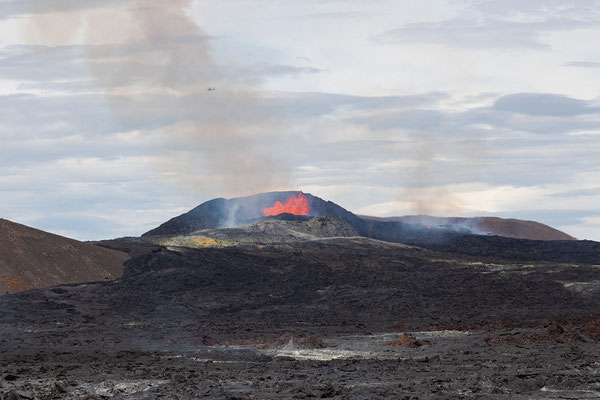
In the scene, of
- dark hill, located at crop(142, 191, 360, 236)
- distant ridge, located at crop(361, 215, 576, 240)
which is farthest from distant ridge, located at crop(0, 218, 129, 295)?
distant ridge, located at crop(361, 215, 576, 240)

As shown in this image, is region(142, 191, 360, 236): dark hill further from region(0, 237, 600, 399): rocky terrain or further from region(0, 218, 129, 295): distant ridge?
region(0, 218, 129, 295): distant ridge

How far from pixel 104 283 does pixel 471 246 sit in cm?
5287

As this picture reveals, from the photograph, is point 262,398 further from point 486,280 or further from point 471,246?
point 471,246

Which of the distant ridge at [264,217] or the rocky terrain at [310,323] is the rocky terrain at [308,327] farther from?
the distant ridge at [264,217]

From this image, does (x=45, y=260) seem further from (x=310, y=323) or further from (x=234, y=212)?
(x=234, y=212)

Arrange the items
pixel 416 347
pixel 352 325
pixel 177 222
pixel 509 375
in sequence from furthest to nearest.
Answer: pixel 177 222 → pixel 352 325 → pixel 416 347 → pixel 509 375

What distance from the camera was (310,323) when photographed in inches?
2005

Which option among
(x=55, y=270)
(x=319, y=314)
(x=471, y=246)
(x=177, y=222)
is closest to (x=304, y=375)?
(x=319, y=314)

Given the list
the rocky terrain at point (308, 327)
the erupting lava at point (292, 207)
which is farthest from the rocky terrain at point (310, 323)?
the erupting lava at point (292, 207)

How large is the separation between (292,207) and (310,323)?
267ft

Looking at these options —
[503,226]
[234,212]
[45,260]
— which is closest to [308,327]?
[45,260]

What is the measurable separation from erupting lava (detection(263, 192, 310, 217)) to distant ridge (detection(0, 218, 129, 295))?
179ft

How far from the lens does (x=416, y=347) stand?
3503 centimetres

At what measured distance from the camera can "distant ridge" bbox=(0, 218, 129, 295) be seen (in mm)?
66500
